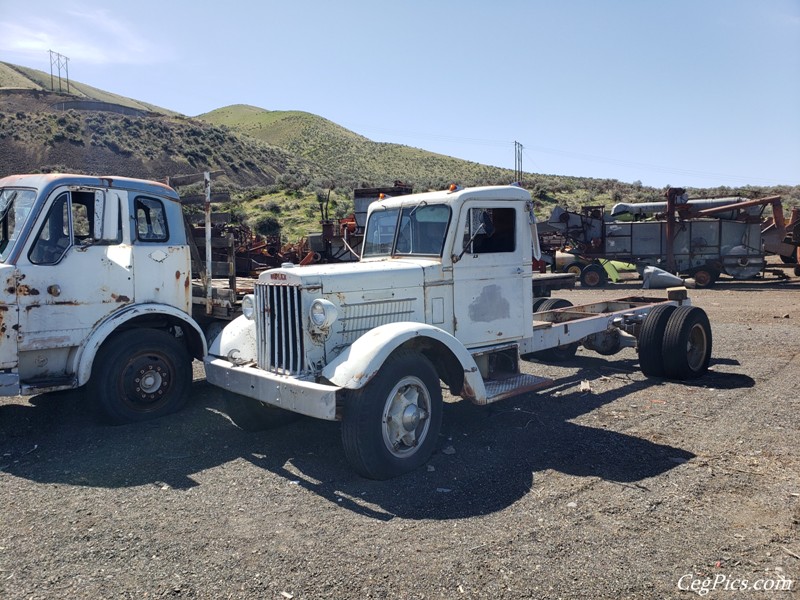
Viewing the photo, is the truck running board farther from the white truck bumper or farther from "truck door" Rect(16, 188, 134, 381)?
"truck door" Rect(16, 188, 134, 381)

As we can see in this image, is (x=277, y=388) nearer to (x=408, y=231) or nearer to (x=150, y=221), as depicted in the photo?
(x=408, y=231)

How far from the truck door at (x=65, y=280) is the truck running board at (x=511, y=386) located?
3.89 metres

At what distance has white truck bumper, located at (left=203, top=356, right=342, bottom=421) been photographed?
188 inches

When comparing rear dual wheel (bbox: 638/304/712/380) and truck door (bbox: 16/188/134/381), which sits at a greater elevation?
truck door (bbox: 16/188/134/381)

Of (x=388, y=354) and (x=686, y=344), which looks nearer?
(x=388, y=354)

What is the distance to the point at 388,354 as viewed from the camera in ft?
16.3

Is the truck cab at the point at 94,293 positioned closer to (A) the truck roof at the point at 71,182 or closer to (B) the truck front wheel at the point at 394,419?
(A) the truck roof at the point at 71,182

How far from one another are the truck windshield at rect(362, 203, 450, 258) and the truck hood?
23cm

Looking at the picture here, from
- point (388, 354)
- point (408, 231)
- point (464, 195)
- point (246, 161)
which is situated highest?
point (246, 161)

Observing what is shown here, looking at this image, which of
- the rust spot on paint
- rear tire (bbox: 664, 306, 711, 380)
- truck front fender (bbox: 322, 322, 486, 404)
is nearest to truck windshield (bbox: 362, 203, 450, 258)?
truck front fender (bbox: 322, 322, 486, 404)

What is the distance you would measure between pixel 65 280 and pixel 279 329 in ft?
8.07

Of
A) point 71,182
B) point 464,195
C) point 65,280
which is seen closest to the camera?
point 464,195

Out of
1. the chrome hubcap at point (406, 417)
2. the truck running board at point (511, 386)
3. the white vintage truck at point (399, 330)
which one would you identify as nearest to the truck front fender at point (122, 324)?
the white vintage truck at point (399, 330)

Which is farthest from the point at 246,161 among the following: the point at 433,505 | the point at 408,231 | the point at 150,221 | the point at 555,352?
the point at 433,505
